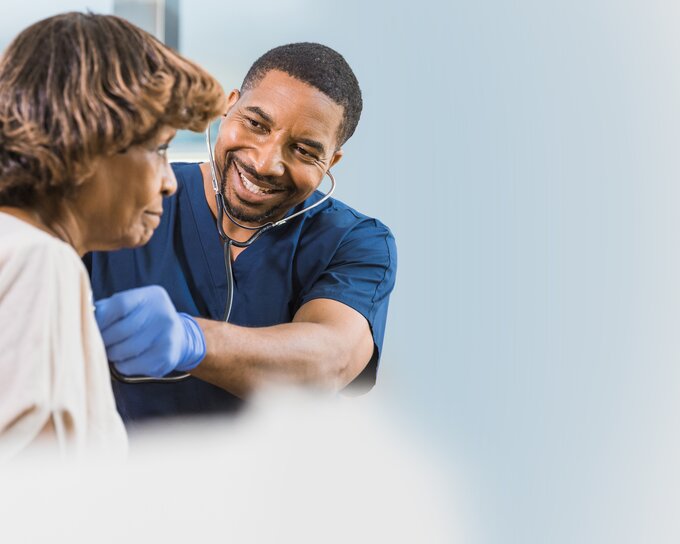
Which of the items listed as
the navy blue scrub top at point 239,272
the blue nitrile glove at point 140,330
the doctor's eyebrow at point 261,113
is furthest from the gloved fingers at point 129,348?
the doctor's eyebrow at point 261,113

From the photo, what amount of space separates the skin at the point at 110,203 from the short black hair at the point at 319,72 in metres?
0.59

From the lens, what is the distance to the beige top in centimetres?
79

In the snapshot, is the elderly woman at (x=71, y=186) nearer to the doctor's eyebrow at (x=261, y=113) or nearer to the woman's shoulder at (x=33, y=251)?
the woman's shoulder at (x=33, y=251)

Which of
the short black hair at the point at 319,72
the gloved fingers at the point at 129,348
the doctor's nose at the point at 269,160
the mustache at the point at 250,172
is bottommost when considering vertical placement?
the gloved fingers at the point at 129,348

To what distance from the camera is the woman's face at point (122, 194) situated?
2.99 feet

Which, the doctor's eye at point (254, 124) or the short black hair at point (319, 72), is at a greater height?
the short black hair at point (319, 72)

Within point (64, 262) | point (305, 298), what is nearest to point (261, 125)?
point (305, 298)

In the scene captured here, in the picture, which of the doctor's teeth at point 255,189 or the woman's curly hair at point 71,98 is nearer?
the woman's curly hair at point 71,98

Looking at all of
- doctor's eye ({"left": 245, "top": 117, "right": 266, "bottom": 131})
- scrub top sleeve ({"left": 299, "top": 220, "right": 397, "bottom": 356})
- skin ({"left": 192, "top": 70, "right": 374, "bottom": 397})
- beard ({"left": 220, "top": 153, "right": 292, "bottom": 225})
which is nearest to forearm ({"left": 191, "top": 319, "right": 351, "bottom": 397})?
skin ({"left": 192, "top": 70, "right": 374, "bottom": 397})

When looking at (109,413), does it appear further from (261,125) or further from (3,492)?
(261,125)

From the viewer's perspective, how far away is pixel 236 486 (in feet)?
4.53

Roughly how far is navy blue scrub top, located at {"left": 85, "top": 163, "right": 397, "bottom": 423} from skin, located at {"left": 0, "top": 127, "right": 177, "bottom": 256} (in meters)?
0.55

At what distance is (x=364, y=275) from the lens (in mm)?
1566

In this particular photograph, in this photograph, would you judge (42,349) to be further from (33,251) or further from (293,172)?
(293,172)
